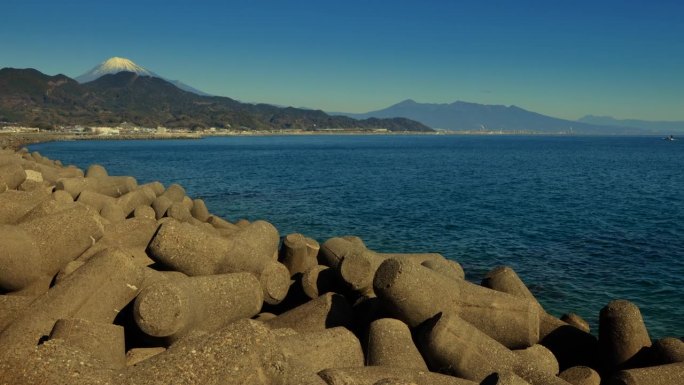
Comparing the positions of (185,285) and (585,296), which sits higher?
(185,285)

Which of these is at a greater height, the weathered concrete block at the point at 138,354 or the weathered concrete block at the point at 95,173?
the weathered concrete block at the point at 95,173

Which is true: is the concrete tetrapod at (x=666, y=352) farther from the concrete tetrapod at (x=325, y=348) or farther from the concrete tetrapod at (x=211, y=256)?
the concrete tetrapod at (x=211, y=256)

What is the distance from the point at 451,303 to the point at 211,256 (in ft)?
15.1

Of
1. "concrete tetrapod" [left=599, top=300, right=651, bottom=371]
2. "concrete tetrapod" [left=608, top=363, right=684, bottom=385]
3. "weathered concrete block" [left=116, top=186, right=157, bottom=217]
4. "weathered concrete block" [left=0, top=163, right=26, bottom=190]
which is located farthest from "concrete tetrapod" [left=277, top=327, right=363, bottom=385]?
"weathered concrete block" [left=0, top=163, right=26, bottom=190]

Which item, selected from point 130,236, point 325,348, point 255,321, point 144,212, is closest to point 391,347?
point 325,348

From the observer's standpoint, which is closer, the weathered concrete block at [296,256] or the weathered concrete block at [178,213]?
the weathered concrete block at [296,256]

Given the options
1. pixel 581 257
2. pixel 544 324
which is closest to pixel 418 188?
pixel 581 257

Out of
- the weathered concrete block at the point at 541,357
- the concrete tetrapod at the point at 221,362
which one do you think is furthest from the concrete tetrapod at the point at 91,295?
the weathered concrete block at the point at 541,357

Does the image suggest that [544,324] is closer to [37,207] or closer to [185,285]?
[185,285]

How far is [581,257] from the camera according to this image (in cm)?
2223

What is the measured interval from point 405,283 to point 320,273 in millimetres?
2597

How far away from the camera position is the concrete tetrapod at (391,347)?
307 inches

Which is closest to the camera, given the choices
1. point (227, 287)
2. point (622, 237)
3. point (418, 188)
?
point (227, 287)

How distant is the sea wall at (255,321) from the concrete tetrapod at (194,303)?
0.07ft
